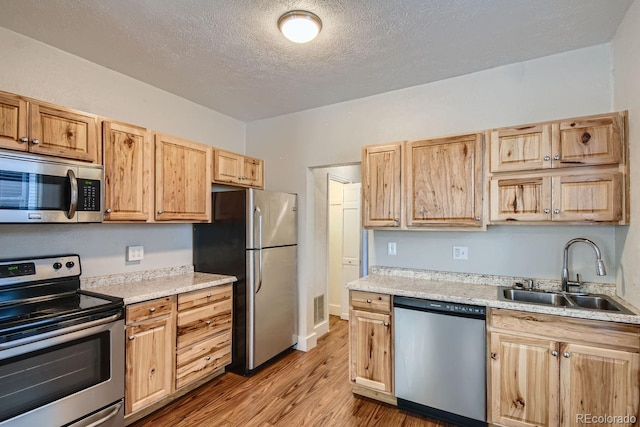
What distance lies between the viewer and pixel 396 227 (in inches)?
106

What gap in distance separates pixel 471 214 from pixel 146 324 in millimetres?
2513

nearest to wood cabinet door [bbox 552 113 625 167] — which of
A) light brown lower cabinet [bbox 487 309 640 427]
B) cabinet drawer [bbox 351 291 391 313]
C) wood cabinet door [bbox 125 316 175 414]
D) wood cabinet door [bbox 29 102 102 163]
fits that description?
light brown lower cabinet [bbox 487 309 640 427]

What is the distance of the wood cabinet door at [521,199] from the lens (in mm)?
2148

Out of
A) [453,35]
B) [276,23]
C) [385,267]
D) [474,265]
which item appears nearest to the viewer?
[276,23]

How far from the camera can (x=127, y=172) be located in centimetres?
237

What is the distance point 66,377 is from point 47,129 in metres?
1.48

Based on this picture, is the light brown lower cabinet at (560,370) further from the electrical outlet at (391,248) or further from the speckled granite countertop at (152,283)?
the speckled granite countertop at (152,283)

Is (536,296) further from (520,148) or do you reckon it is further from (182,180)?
(182,180)

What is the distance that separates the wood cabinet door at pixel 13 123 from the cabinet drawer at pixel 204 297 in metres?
1.41

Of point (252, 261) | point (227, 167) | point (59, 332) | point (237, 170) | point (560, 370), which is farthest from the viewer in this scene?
point (237, 170)

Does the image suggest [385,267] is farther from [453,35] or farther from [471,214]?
[453,35]

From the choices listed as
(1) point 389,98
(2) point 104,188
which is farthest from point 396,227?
(2) point 104,188

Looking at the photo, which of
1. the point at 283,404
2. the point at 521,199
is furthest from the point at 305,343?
the point at 521,199

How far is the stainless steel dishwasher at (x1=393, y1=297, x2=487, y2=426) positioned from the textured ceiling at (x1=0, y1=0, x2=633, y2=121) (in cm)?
185
